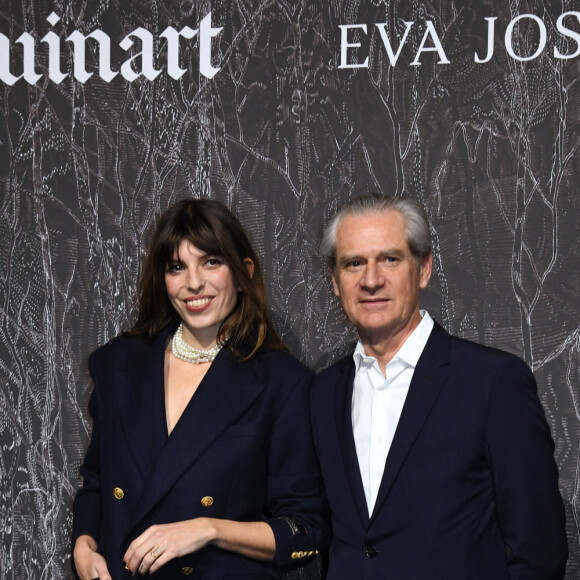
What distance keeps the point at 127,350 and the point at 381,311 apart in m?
0.67

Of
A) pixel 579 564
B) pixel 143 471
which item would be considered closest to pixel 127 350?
pixel 143 471

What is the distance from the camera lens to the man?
1.87 meters

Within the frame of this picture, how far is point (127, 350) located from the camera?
2299 millimetres

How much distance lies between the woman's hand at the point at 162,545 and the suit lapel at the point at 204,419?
0.10m

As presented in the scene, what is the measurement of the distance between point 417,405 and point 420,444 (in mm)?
80

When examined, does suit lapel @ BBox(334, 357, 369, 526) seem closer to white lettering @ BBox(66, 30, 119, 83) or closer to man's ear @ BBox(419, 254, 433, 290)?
man's ear @ BBox(419, 254, 433, 290)

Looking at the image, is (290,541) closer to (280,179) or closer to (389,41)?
(280,179)

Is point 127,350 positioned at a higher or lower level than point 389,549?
higher

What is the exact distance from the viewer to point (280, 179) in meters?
2.66

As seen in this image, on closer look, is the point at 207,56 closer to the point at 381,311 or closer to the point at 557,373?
the point at 381,311

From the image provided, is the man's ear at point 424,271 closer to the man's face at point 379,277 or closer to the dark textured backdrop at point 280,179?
the man's face at point 379,277

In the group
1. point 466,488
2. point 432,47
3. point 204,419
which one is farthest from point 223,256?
point 432,47

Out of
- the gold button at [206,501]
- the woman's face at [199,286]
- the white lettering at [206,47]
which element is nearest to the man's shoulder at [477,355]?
the woman's face at [199,286]

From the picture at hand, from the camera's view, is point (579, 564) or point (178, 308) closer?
point (178, 308)
